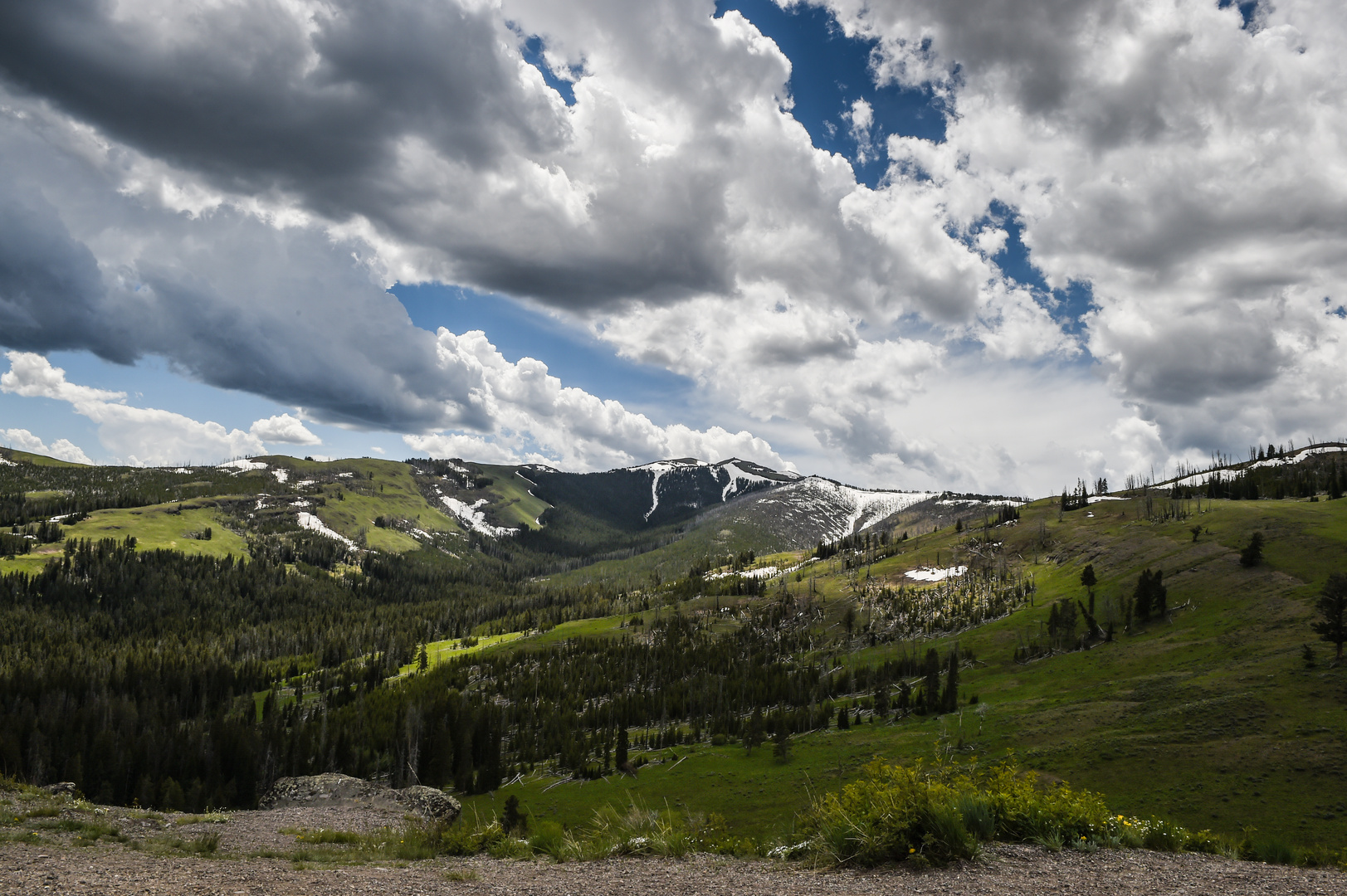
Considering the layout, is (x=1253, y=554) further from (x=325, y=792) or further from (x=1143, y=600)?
→ (x=325, y=792)

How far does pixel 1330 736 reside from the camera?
62.4 meters

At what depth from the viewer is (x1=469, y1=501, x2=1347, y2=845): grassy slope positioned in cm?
5891

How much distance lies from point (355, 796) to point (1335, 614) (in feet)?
388

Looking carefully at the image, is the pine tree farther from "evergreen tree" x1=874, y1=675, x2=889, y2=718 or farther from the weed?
the weed

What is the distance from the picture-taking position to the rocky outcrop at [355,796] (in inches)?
1852

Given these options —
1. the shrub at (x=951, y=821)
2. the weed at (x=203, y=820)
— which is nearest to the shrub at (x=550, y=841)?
the shrub at (x=951, y=821)

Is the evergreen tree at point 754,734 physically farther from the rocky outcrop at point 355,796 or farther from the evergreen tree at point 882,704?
the rocky outcrop at point 355,796

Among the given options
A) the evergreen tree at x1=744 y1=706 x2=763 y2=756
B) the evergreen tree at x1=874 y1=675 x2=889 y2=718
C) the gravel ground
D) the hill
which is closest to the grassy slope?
the hill

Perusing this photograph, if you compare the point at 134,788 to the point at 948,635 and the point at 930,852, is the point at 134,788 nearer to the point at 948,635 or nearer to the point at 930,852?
the point at 930,852

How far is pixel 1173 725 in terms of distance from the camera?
7481 centimetres

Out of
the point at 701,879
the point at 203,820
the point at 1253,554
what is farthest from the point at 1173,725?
the point at 203,820

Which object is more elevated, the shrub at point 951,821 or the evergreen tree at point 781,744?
the shrub at point 951,821

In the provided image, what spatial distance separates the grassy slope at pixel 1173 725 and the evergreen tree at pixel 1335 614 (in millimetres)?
4928

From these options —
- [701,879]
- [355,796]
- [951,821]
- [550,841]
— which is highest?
[951,821]
